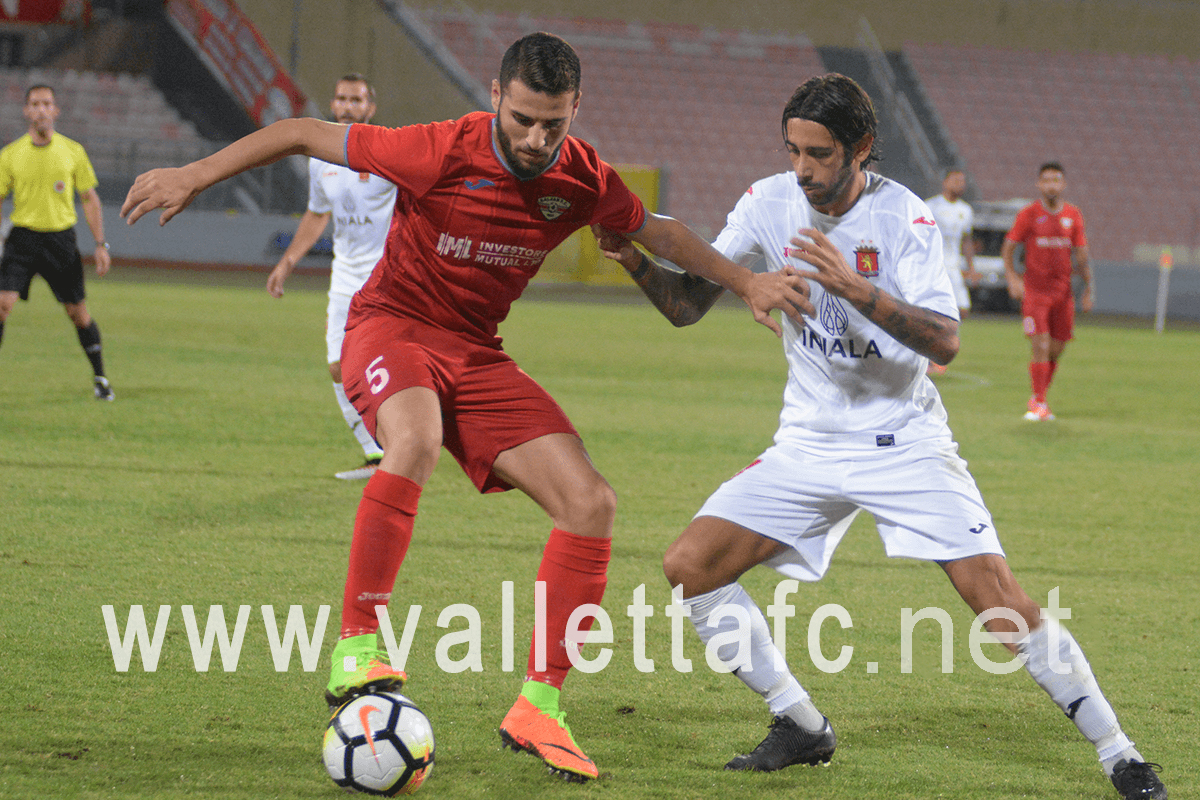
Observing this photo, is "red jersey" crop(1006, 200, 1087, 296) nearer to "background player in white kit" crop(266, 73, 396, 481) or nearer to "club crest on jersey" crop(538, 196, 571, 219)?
"background player in white kit" crop(266, 73, 396, 481)

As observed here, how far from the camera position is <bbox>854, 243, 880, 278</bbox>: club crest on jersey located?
3523 millimetres

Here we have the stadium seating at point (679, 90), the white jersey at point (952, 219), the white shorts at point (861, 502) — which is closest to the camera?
the white shorts at point (861, 502)

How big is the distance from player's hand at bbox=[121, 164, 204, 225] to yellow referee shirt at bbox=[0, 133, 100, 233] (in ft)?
24.0

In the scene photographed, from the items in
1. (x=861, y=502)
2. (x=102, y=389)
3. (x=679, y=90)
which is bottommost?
(x=102, y=389)

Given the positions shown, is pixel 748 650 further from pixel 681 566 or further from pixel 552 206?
pixel 552 206

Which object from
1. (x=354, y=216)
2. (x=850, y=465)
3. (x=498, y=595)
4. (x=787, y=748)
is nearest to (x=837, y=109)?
(x=850, y=465)

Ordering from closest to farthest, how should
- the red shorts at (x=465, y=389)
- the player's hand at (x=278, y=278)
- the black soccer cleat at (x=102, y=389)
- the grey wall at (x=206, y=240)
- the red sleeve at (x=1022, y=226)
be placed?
the red shorts at (x=465, y=389) → the player's hand at (x=278, y=278) → the black soccer cleat at (x=102, y=389) → the red sleeve at (x=1022, y=226) → the grey wall at (x=206, y=240)

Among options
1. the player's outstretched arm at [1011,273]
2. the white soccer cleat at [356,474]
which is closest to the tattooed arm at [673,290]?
the white soccer cleat at [356,474]

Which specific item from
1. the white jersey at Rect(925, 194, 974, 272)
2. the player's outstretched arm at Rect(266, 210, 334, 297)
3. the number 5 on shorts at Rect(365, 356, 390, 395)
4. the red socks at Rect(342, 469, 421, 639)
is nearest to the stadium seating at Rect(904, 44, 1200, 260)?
the white jersey at Rect(925, 194, 974, 272)

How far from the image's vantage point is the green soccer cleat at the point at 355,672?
324 centimetres

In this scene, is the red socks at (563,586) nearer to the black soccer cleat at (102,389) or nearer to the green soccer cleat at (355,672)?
the green soccer cleat at (355,672)

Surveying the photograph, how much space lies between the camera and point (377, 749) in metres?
3.12

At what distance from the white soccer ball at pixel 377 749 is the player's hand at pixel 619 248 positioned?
1.38 m

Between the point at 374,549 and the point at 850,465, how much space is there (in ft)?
4.16
